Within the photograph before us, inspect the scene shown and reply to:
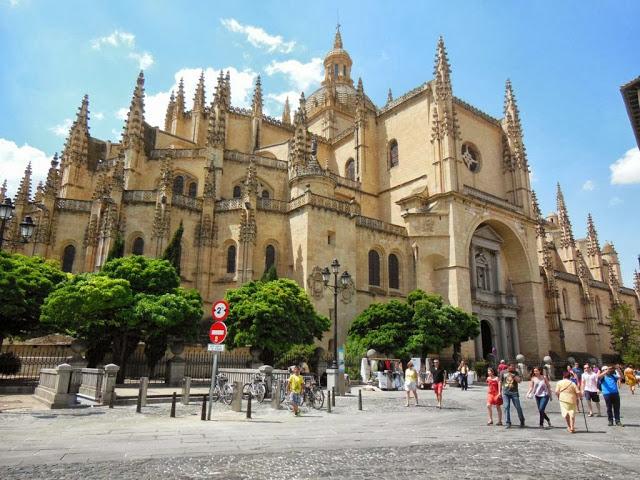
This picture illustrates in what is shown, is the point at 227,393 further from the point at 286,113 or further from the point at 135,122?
the point at 286,113

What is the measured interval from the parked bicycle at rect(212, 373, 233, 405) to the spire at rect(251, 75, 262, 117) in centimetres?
2971

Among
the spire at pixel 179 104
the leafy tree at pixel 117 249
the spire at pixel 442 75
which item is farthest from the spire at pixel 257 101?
the leafy tree at pixel 117 249

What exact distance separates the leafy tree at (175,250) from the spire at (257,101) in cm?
1773

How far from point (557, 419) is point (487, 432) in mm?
3919

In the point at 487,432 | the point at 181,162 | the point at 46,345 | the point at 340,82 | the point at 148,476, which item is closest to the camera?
the point at 148,476

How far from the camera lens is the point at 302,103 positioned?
33.7 m

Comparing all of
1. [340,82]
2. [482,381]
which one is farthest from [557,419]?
[340,82]

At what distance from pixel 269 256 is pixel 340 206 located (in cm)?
540

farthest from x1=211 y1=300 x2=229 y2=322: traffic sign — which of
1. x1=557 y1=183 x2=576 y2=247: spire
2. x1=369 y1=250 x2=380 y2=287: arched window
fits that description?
x1=557 y1=183 x2=576 y2=247: spire

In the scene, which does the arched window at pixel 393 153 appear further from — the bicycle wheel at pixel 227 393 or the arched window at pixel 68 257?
the bicycle wheel at pixel 227 393

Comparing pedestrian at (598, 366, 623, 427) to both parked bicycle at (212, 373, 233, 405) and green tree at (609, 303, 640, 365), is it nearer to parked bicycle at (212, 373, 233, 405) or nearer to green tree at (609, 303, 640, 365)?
parked bicycle at (212, 373, 233, 405)

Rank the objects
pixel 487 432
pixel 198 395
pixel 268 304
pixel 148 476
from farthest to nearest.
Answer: pixel 268 304, pixel 198 395, pixel 487 432, pixel 148 476

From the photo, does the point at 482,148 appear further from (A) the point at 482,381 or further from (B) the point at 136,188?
(B) the point at 136,188

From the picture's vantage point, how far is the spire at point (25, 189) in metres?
28.7
